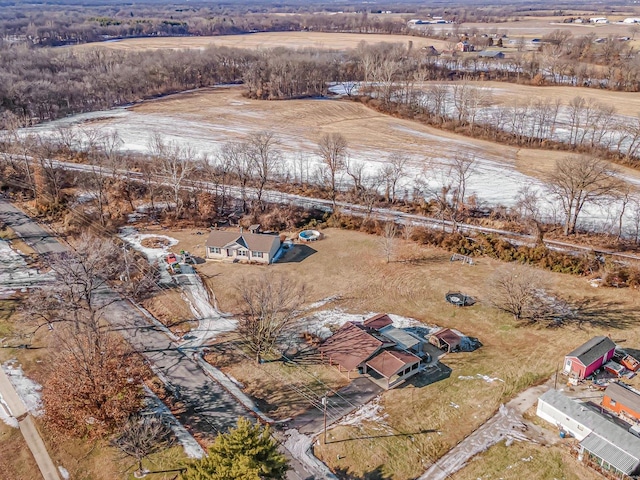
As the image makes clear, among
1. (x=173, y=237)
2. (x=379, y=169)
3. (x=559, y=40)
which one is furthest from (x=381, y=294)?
(x=559, y=40)

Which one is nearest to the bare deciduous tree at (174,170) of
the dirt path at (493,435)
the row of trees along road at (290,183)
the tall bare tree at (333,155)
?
the row of trees along road at (290,183)

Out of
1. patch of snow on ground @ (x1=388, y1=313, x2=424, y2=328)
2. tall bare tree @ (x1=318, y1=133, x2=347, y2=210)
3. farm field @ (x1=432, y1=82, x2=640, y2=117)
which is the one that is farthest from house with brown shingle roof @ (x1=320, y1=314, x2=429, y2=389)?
farm field @ (x1=432, y1=82, x2=640, y2=117)

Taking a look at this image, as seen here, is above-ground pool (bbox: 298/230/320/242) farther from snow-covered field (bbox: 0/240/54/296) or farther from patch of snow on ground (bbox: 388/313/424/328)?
snow-covered field (bbox: 0/240/54/296)

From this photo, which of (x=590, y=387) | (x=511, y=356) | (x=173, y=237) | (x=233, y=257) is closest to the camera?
(x=590, y=387)

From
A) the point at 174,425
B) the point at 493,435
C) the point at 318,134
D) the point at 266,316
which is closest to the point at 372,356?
the point at 266,316

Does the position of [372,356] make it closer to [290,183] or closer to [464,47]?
[290,183]

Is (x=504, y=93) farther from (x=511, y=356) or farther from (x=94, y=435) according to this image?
(x=94, y=435)

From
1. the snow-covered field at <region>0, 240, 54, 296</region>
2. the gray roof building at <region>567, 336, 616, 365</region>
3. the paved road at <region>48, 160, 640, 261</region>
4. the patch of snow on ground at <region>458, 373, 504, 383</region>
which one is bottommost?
the patch of snow on ground at <region>458, 373, 504, 383</region>
